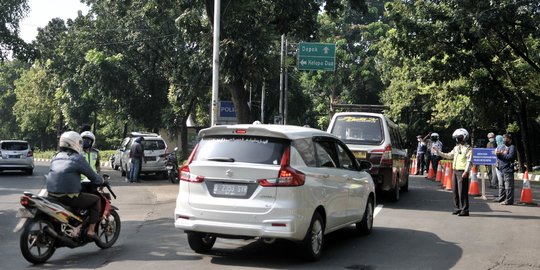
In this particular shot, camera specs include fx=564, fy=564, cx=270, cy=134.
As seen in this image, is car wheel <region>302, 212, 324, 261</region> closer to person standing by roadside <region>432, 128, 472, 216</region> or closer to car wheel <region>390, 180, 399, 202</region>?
person standing by roadside <region>432, 128, 472, 216</region>

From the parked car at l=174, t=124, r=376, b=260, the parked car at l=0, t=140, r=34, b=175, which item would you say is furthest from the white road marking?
the parked car at l=0, t=140, r=34, b=175

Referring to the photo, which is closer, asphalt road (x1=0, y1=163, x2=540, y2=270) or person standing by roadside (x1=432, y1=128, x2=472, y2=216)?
asphalt road (x1=0, y1=163, x2=540, y2=270)

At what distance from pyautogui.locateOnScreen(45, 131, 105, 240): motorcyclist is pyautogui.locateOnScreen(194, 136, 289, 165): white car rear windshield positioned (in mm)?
1606

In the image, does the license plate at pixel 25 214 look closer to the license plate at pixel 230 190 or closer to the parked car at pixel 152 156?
the license plate at pixel 230 190

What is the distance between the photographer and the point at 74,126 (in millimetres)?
50375

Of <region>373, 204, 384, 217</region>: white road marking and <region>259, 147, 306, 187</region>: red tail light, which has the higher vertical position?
<region>259, 147, 306, 187</region>: red tail light

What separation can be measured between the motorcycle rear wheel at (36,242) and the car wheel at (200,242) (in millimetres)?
1835

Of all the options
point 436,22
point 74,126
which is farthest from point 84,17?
point 436,22

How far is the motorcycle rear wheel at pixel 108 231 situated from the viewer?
8375 millimetres

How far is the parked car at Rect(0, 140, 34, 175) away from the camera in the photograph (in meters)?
25.4

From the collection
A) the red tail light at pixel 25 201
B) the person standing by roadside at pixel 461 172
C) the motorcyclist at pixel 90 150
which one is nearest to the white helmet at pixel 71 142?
the red tail light at pixel 25 201

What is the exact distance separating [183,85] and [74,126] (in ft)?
61.8

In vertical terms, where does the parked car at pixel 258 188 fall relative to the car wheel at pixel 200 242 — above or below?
above

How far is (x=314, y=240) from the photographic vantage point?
7570 mm
